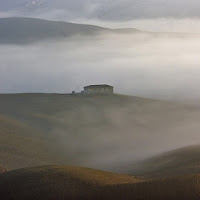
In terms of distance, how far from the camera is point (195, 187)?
21562mm

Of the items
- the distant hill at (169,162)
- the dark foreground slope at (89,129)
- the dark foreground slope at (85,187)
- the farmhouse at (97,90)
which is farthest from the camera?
the farmhouse at (97,90)

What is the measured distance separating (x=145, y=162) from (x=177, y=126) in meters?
33.5

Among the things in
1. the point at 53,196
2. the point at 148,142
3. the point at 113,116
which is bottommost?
the point at 53,196

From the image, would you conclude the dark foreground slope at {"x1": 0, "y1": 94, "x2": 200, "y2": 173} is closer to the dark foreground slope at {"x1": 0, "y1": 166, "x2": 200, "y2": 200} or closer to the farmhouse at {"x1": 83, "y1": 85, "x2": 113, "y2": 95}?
the farmhouse at {"x1": 83, "y1": 85, "x2": 113, "y2": 95}

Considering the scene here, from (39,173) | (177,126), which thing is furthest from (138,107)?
(39,173)

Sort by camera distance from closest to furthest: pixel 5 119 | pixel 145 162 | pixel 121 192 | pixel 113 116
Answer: pixel 121 192 < pixel 145 162 < pixel 5 119 < pixel 113 116

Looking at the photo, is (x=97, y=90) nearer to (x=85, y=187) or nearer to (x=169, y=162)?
(x=169, y=162)

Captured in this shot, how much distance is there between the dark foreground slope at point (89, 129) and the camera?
6138 centimetres

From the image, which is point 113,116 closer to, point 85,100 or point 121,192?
point 85,100

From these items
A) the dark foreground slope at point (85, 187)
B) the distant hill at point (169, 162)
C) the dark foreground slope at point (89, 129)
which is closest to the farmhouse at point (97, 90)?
the dark foreground slope at point (89, 129)

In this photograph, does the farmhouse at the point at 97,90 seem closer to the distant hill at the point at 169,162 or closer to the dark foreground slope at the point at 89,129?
the dark foreground slope at the point at 89,129

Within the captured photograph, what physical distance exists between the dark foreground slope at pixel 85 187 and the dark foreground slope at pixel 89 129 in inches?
1036

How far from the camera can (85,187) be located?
74.0 ft

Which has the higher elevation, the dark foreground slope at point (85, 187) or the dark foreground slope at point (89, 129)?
the dark foreground slope at point (89, 129)
